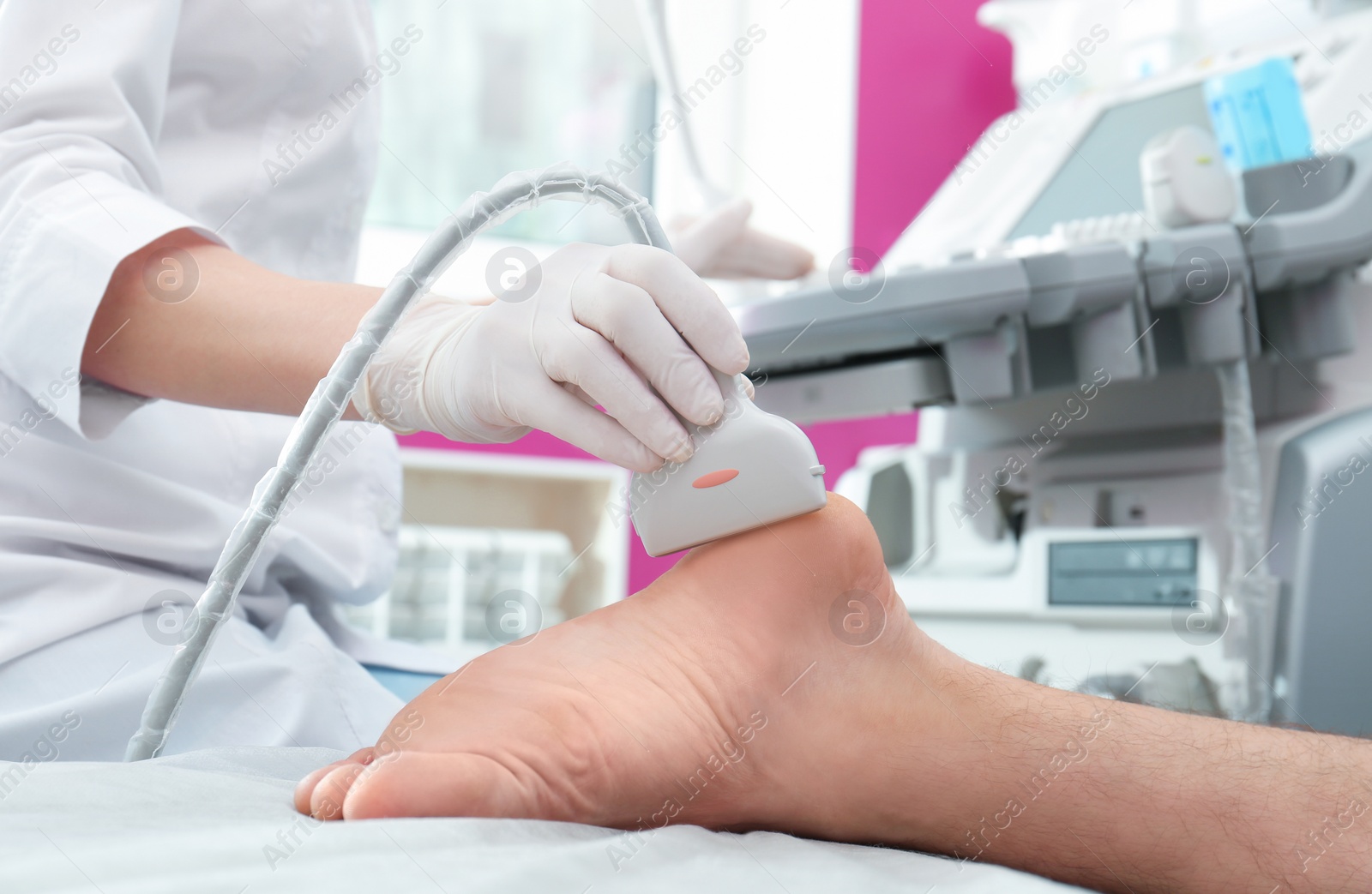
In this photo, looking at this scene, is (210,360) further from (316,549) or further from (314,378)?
(316,549)

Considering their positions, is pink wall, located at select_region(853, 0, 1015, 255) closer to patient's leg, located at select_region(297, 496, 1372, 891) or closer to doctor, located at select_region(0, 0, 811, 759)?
doctor, located at select_region(0, 0, 811, 759)

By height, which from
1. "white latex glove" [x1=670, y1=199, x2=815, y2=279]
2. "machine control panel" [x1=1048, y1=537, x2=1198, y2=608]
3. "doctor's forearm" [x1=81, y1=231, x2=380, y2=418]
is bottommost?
"machine control panel" [x1=1048, y1=537, x2=1198, y2=608]

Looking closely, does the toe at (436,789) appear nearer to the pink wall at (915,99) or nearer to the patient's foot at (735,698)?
the patient's foot at (735,698)

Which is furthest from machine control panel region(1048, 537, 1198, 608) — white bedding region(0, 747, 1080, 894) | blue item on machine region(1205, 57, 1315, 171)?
white bedding region(0, 747, 1080, 894)

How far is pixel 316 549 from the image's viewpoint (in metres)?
0.84

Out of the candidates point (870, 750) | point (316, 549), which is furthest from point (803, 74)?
point (870, 750)

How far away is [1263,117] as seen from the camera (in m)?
1.27

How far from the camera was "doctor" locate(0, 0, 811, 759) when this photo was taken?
0.58 m

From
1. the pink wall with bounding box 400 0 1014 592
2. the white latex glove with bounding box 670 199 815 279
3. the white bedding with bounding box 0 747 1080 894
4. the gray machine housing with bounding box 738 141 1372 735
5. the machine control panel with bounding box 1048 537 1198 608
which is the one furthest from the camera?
the pink wall with bounding box 400 0 1014 592

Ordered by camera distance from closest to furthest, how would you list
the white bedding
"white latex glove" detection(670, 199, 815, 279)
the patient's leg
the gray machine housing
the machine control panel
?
the white bedding
the patient's leg
the gray machine housing
the machine control panel
"white latex glove" detection(670, 199, 815, 279)

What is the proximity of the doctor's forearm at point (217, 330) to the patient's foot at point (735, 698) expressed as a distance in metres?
0.23

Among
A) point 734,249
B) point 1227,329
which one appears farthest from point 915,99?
point 1227,329

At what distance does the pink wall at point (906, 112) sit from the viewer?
9.11ft

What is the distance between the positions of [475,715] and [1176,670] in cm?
91
